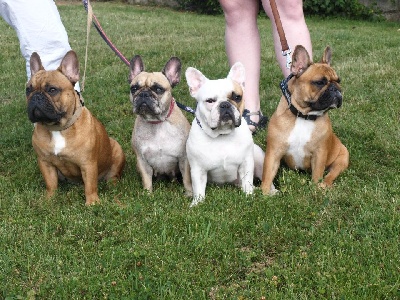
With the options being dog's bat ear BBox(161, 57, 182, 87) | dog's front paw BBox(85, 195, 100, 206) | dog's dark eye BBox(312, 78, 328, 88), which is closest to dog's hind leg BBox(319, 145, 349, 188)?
dog's dark eye BBox(312, 78, 328, 88)

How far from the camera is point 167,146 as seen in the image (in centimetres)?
464

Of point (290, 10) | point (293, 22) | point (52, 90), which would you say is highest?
point (290, 10)

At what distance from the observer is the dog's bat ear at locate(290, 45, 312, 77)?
4375 mm

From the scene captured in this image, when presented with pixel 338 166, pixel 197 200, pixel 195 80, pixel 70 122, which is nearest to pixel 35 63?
pixel 70 122

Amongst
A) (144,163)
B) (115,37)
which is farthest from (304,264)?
(115,37)

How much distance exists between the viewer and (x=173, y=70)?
4844 mm

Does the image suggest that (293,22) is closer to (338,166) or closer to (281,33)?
(281,33)

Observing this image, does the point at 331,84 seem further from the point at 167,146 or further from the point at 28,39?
the point at 28,39

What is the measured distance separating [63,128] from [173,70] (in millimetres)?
1080

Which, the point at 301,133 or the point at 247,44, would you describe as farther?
the point at 247,44

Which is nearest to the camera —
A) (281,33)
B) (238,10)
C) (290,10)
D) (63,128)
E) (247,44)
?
(63,128)

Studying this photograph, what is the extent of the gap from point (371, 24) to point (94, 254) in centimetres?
1306

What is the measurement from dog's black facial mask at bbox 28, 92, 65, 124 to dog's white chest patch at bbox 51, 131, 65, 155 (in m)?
0.19

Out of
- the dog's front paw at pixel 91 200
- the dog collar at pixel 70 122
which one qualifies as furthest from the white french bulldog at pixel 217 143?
the dog collar at pixel 70 122
